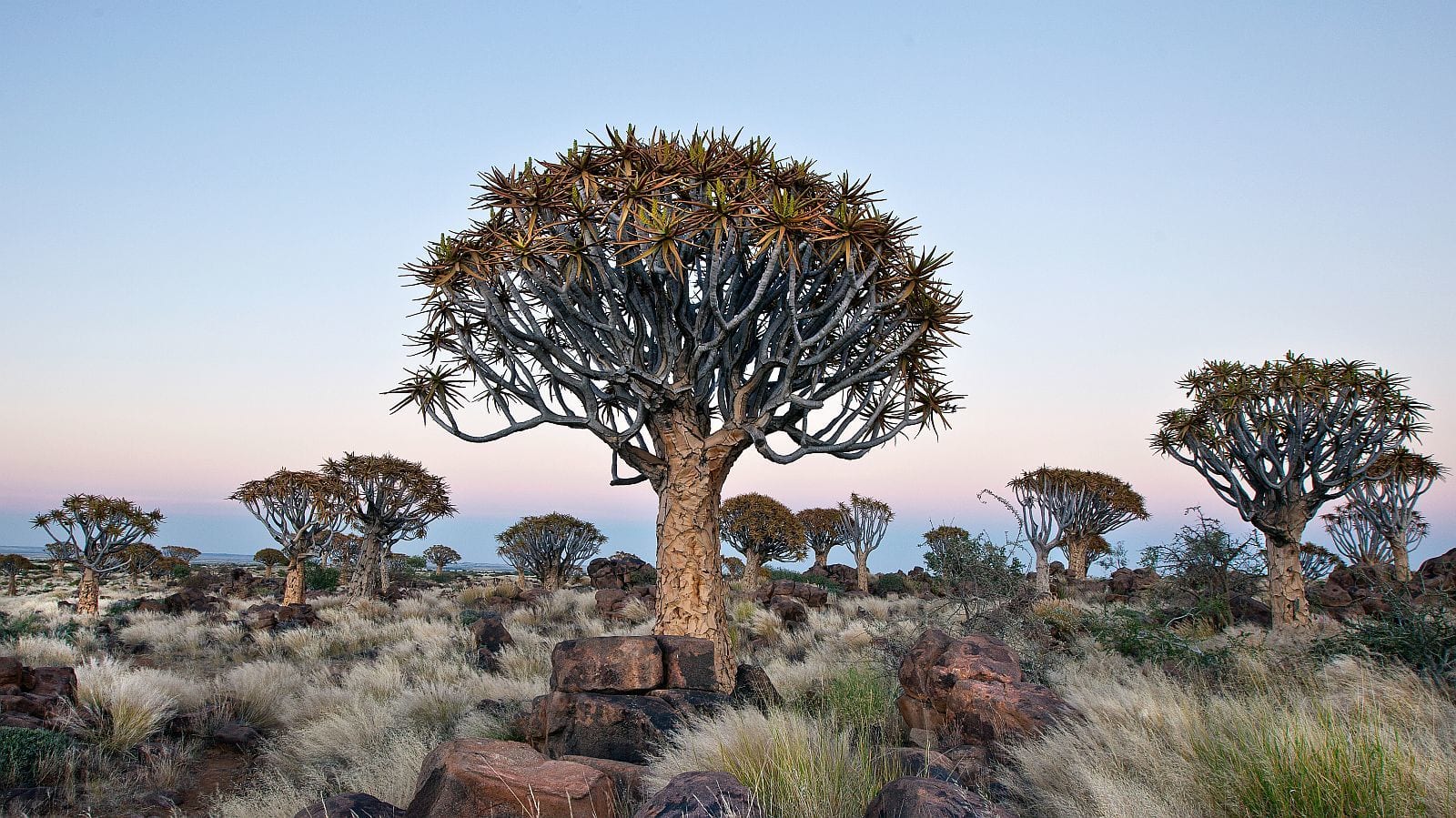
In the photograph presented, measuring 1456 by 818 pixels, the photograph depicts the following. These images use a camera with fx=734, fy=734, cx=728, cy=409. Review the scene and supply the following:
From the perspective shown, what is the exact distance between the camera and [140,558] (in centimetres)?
3478

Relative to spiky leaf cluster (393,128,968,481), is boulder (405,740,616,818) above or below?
below

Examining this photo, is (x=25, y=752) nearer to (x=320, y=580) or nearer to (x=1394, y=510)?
(x=320, y=580)

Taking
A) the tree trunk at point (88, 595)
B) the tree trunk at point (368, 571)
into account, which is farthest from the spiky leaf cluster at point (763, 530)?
the tree trunk at point (88, 595)

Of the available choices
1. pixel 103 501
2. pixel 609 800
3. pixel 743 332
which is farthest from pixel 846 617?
pixel 103 501

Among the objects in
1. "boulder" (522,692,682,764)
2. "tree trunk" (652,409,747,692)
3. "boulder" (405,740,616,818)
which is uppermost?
"tree trunk" (652,409,747,692)

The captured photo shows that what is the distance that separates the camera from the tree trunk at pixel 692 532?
7.65m

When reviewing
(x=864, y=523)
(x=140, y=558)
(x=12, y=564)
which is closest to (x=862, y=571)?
(x=864, y=523)

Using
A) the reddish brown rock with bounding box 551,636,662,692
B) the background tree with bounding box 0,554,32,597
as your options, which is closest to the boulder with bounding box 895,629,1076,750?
the reddish brown rock with bounding box 551,636,662,692

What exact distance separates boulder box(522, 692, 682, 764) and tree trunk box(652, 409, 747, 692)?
1285 millimetres

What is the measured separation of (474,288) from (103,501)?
22.2m

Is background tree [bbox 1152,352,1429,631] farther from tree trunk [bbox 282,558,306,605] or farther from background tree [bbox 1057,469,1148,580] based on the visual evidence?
tree trunk [bbox 282,558,306,605]

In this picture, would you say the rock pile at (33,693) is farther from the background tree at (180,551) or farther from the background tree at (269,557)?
the background tree at (180,551)

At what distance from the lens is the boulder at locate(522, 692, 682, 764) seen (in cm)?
604

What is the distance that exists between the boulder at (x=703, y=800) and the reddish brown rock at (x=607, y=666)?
119 inches
